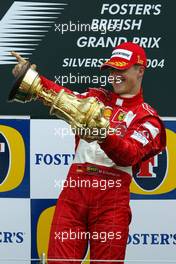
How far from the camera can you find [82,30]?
282cm

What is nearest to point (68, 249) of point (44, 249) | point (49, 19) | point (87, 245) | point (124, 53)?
point (87, 245)

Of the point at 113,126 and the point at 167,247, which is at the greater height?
the point at 113,126

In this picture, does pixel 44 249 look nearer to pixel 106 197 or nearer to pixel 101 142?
pixel 106 197

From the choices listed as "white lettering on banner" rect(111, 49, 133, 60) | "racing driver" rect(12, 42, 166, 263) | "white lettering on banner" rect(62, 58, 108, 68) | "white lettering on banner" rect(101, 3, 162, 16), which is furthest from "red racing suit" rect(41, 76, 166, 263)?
"white lettering on banner" rect(101, 3, 162, 16)

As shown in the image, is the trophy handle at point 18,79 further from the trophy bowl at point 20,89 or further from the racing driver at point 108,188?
the racing driver at point 108,188

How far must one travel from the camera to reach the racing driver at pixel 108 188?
2523 millimetres

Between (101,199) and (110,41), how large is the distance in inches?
24.7

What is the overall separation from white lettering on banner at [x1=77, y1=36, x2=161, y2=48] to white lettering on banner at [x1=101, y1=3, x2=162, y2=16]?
93 millimetres

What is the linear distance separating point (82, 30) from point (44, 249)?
85 centimetres

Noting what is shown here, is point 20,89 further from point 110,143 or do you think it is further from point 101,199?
point 101,199

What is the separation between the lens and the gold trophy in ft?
6.86

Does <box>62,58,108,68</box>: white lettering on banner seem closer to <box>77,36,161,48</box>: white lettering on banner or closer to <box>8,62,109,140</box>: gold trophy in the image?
<box>77,36,161,48</box>: white lettering on banner

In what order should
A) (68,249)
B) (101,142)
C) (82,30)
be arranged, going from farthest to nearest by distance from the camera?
1. (82,30)
2. (68,249)
3. (101,142)

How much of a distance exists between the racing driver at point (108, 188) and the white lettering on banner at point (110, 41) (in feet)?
0.70
